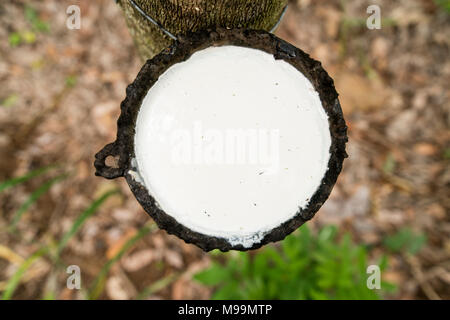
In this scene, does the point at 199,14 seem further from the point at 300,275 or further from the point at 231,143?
the point at 300,275

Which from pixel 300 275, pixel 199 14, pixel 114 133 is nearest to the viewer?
pixel 199 14

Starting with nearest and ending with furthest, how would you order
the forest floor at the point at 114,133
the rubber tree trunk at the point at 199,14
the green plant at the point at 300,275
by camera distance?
the rubber tree trunk at the point at 199,14
the green plant at the point at 300,275
the forest floor at the point at 114,133

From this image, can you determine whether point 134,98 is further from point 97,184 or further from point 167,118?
point 97,184

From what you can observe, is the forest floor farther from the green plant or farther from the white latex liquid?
the white latex liquid

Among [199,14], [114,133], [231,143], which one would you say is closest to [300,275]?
[231,143]

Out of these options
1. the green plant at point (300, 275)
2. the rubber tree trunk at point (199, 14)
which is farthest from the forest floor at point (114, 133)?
the rubber tree trunk at point (199, 14)

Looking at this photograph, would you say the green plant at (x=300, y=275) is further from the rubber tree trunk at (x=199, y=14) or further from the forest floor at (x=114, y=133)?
the rubber tree trunk at (x=199, y=14)

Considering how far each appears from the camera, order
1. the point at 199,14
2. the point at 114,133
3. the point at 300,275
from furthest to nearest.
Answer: the point at 114,133 < the point at 300,275 < the point at 199,14
